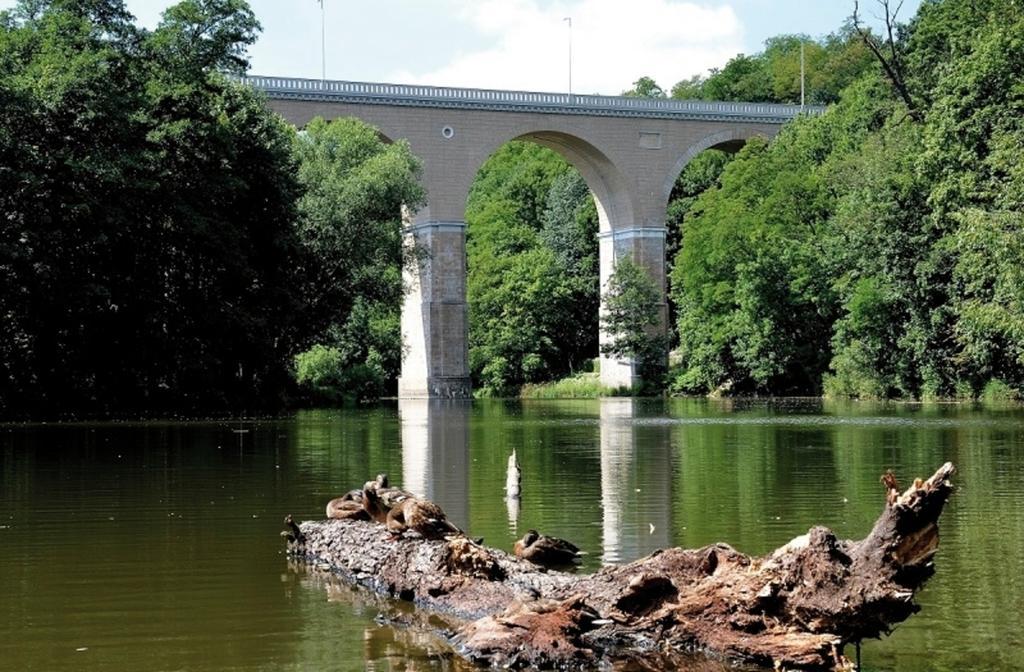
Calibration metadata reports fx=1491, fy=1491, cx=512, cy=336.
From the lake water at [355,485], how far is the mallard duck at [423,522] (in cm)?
60

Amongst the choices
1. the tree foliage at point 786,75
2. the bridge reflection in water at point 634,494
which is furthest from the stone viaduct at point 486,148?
the bridge reflection in water at point 634,494

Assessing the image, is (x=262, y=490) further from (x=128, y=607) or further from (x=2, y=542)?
(x=128, y=607)

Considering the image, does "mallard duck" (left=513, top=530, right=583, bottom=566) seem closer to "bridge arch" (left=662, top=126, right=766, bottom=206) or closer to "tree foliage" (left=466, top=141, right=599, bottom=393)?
"bridge arch" (left=662, top=126, right=766, bottom=206)

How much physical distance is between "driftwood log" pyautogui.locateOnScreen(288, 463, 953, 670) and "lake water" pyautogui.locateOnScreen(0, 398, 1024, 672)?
1.00 ft

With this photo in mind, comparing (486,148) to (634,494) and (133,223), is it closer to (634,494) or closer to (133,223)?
(133,223)

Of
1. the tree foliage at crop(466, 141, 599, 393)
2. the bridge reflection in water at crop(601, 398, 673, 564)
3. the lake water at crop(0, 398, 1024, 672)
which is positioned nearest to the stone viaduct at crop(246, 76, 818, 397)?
the tree foliage at crop(466, 141, 599, 393)

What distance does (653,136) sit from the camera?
184 feet

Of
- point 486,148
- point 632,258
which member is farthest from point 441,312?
point 632,258

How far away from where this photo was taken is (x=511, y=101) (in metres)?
52.3

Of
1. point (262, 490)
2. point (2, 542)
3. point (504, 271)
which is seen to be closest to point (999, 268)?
point (262, 490)

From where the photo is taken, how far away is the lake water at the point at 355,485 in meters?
7.08

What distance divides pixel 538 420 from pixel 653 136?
25692 millimetres

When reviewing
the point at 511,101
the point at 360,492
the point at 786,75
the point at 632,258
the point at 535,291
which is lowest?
the point at 360,492

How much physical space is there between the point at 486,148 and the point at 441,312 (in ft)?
19.4
